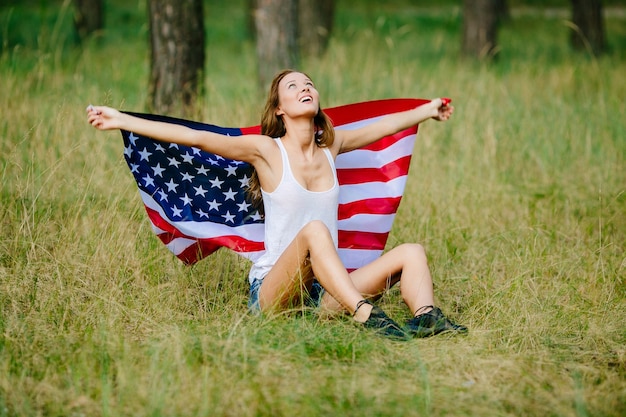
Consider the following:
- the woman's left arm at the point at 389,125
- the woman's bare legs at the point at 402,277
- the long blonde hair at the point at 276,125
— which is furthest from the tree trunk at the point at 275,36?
the woman's bare legs at the point at 402,277

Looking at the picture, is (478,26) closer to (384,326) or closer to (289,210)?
(289,210)

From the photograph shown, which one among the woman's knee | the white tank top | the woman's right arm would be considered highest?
the woman's right arm

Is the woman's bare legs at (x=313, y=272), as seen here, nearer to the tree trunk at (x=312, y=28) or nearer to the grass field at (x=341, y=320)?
the grass field at (x=341, y=320)

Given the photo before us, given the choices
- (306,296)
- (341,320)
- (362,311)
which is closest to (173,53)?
(306,296)

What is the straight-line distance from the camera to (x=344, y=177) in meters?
4.52

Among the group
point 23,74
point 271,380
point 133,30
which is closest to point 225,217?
point 271,380

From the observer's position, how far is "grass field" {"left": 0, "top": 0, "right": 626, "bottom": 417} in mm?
3041

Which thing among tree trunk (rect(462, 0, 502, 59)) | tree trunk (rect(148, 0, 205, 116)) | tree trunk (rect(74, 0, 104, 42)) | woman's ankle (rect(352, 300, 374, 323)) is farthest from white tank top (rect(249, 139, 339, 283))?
tree trunk (rect(74, 0, 104, 42))

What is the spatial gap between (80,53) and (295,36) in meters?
4.97

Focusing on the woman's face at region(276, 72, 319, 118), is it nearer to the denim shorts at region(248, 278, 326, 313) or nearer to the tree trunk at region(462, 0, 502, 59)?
the denim shorts at region(248, 278, 326, 313)

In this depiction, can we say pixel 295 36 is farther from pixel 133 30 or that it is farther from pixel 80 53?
pixel 133 30

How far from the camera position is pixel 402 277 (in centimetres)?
392

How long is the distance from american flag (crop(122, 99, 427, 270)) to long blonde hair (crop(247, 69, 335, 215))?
0.42 ft

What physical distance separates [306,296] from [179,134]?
3.33 ft
